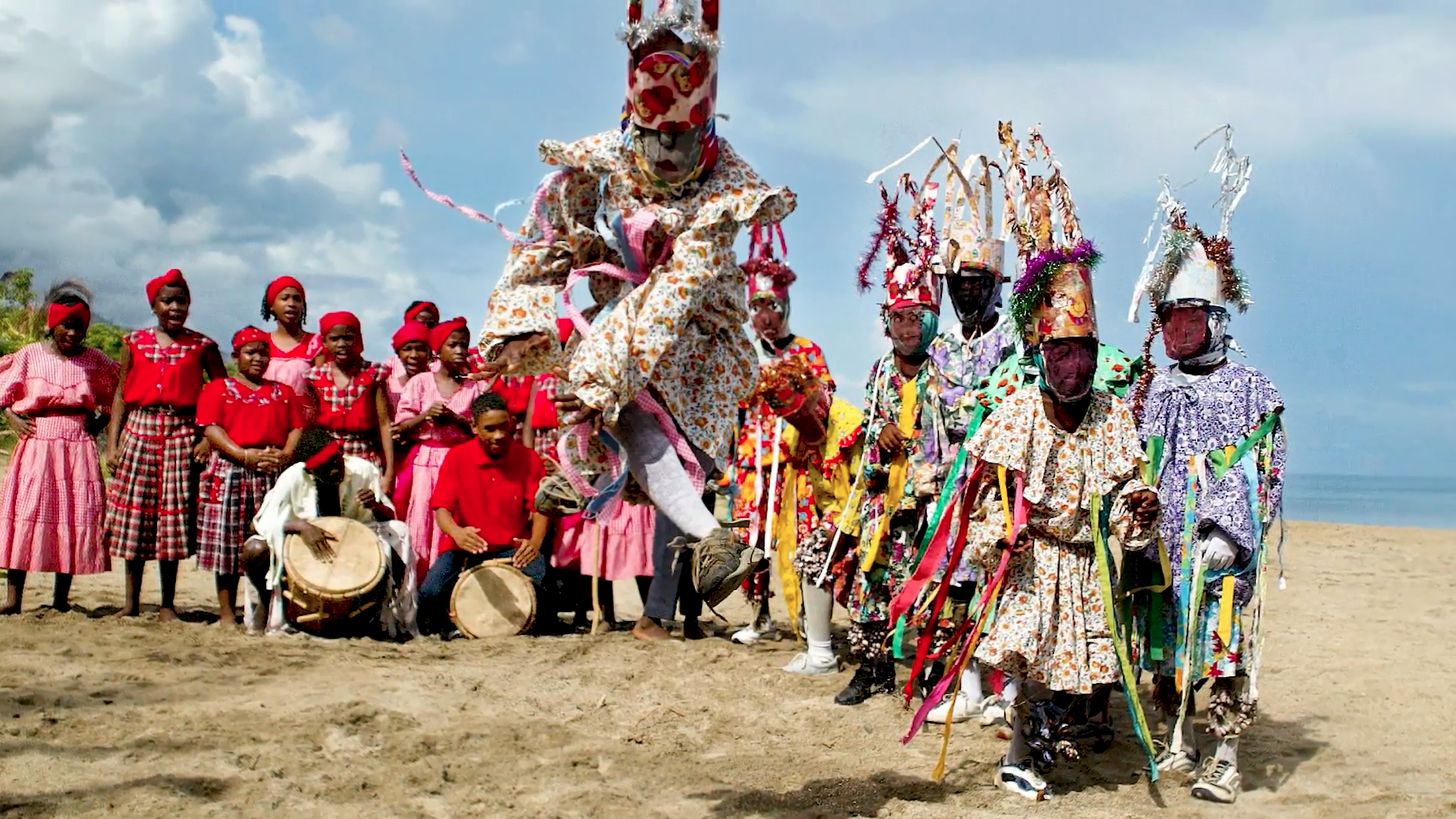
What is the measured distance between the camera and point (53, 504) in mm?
7578

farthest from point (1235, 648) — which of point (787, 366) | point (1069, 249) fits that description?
point (787, 366)

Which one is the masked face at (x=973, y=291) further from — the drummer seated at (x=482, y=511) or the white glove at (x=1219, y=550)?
the drummer seated at (x=482, y=511)

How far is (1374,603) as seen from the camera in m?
11.2

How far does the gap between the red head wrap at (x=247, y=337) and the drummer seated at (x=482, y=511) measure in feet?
4.37

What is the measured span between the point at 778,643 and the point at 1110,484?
3.65 m

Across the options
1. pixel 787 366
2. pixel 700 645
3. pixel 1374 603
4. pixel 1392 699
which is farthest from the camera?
pixel 1374 603

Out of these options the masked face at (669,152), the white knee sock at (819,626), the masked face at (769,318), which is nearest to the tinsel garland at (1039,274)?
the masked face at (669,152)

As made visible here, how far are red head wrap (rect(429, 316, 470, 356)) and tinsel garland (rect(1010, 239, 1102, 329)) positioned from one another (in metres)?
4.41

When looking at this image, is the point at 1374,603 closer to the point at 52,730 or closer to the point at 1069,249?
the point at 1069,249

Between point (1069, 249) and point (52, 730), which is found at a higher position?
point (1069, 249)

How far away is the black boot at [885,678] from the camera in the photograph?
647cm

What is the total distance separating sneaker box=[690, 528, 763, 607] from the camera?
334cm

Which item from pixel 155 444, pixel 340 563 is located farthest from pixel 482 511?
pixel 155 444

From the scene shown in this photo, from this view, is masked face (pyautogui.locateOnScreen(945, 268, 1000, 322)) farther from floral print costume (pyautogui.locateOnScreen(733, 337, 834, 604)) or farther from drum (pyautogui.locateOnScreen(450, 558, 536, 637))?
drum (pyautogui.locateOnScreen(450, 558, 536, 637))
